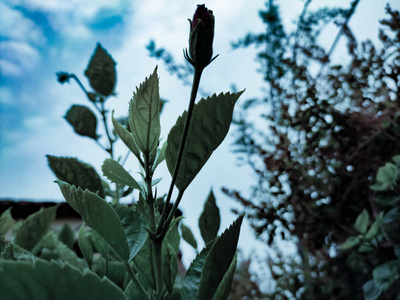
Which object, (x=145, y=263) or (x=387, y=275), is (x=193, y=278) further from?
(x=387, y=275)

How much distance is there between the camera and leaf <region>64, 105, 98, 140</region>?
0.78m

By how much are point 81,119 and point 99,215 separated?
0.44m

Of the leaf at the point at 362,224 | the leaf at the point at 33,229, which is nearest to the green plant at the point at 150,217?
the leaf at the point at 33,229

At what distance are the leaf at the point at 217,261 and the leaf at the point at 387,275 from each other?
Answer: 99cm

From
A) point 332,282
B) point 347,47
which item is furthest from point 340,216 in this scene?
point 347,47

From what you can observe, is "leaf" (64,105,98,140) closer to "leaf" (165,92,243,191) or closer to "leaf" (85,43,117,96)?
"leaf" (85,43,117,96)

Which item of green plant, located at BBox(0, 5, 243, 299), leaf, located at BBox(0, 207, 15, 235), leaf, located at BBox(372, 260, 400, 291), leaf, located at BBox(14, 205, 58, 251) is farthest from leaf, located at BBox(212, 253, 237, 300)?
leaf, located at BBox(372, 260, 400, 291)

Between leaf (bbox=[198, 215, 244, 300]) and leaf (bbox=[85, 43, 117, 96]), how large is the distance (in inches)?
18.8

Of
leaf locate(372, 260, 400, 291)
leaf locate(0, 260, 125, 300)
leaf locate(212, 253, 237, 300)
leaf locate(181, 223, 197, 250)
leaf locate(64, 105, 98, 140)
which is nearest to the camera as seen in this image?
leaf locate(0, 260, 125, 300)

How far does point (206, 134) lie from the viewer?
382mm

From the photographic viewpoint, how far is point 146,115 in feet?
1.29

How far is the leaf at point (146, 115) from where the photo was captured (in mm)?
380

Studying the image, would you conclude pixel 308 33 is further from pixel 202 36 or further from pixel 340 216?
pixel 202 36

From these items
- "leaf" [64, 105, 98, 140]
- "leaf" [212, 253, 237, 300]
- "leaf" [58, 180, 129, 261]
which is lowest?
"leaf" [212, 253, 237, 300]
